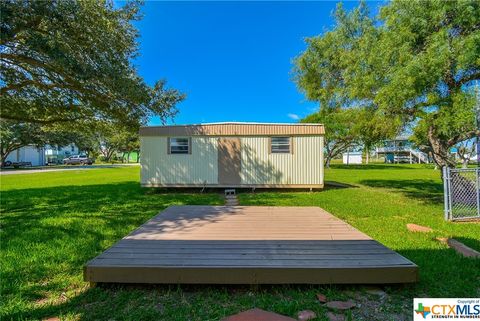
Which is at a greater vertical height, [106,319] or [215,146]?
[215,146]

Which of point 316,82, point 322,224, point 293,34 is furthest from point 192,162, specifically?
point 293,34

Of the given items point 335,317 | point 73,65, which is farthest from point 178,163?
point 335,317

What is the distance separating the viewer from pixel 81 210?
668 cm

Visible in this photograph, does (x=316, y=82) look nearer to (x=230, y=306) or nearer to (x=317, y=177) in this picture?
(x=317, y=177)

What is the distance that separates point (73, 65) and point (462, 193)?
8.44 metres

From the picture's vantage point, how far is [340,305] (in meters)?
2.39

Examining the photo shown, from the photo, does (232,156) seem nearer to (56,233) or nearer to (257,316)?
(56,233)

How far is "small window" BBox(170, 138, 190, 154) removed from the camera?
34.6 feet

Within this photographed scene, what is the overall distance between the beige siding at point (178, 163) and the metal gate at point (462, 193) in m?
7.20

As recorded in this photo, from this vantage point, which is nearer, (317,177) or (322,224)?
(322,224)

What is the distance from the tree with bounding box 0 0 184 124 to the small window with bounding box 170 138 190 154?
2696 millimetres

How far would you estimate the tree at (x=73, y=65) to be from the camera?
471cm

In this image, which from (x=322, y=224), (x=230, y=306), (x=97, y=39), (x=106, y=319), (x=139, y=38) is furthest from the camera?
(x=139, y=38)

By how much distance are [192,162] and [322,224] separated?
7.10 metres
